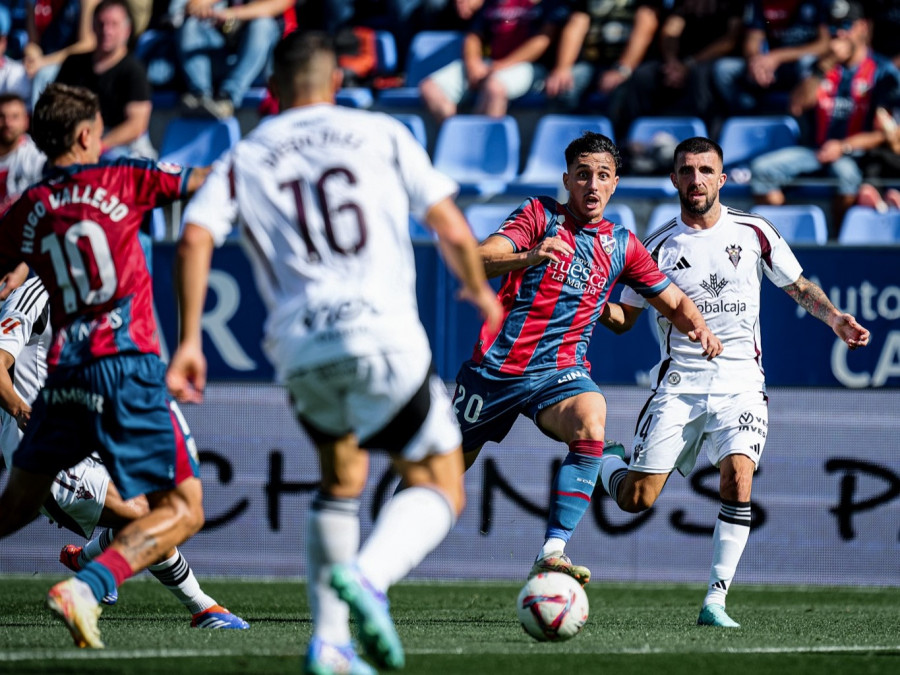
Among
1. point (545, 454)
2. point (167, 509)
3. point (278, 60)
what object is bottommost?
point (545, 454)

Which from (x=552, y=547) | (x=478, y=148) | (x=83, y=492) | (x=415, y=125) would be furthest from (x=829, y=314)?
(x=415, y=125)

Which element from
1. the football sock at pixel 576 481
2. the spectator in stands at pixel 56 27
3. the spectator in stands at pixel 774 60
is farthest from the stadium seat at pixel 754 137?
the spectator in stands at pixel 56 27

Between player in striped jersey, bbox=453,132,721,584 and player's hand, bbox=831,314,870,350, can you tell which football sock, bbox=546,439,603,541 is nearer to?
player in striped jersey, bbox=453,132,721,584

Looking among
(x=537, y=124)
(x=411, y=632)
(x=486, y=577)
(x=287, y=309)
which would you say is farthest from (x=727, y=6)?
(x=287, y=309)

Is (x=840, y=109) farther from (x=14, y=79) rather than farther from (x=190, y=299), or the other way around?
(x=190, y=299)

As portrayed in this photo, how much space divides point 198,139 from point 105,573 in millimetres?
8556

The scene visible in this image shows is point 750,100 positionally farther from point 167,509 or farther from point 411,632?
point 167,509

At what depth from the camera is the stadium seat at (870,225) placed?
11070 mm

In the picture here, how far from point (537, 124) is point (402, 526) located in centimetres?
925

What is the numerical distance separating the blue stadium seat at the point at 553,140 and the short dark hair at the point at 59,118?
7224 millimetres

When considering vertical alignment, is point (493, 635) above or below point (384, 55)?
below

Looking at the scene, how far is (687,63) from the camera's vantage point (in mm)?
12828

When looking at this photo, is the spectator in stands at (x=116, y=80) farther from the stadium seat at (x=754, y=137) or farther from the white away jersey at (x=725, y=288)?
the white away jersey at (x=725, y=288)

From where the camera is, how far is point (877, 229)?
1112cm
